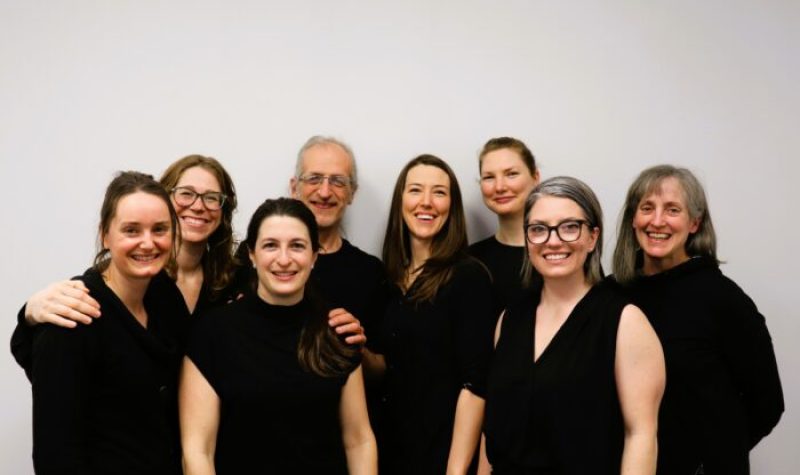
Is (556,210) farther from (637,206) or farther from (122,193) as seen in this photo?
(122,193)

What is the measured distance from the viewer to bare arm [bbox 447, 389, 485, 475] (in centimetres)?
229

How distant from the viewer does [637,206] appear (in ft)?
8.02

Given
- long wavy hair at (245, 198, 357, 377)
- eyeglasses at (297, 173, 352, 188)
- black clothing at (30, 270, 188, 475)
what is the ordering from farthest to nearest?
eyeglasses at (297, 173, 352, 188), long wavy hair at (245, 198, 357, 377), black clothing at (30, 270, 188, 475)

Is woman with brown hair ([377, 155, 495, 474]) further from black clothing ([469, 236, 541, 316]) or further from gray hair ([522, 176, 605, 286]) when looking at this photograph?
gray hair ([522, 176, 605, 286])

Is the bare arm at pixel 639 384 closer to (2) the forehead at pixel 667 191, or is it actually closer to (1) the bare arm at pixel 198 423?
(2) the forehead at pixel 667 191

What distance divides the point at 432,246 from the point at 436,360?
46cm

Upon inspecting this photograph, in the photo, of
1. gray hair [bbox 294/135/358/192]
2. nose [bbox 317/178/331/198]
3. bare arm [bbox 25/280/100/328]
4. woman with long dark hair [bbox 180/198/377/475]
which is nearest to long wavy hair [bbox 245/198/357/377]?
woman with long dark hair [bbox 180/198/377/475]

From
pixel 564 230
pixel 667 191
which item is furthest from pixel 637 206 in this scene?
pixel 564 230

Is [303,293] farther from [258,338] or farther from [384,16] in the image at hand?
[384,16]

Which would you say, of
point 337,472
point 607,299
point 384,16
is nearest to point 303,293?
point 337,472

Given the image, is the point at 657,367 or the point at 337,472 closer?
the point at 657,367

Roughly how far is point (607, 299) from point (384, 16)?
5.85 ft

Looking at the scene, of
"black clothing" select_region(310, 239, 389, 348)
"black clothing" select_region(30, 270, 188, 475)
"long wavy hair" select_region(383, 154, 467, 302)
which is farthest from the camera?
"black clothing" select_region(310, 239, 389, 348)

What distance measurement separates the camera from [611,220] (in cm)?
321
